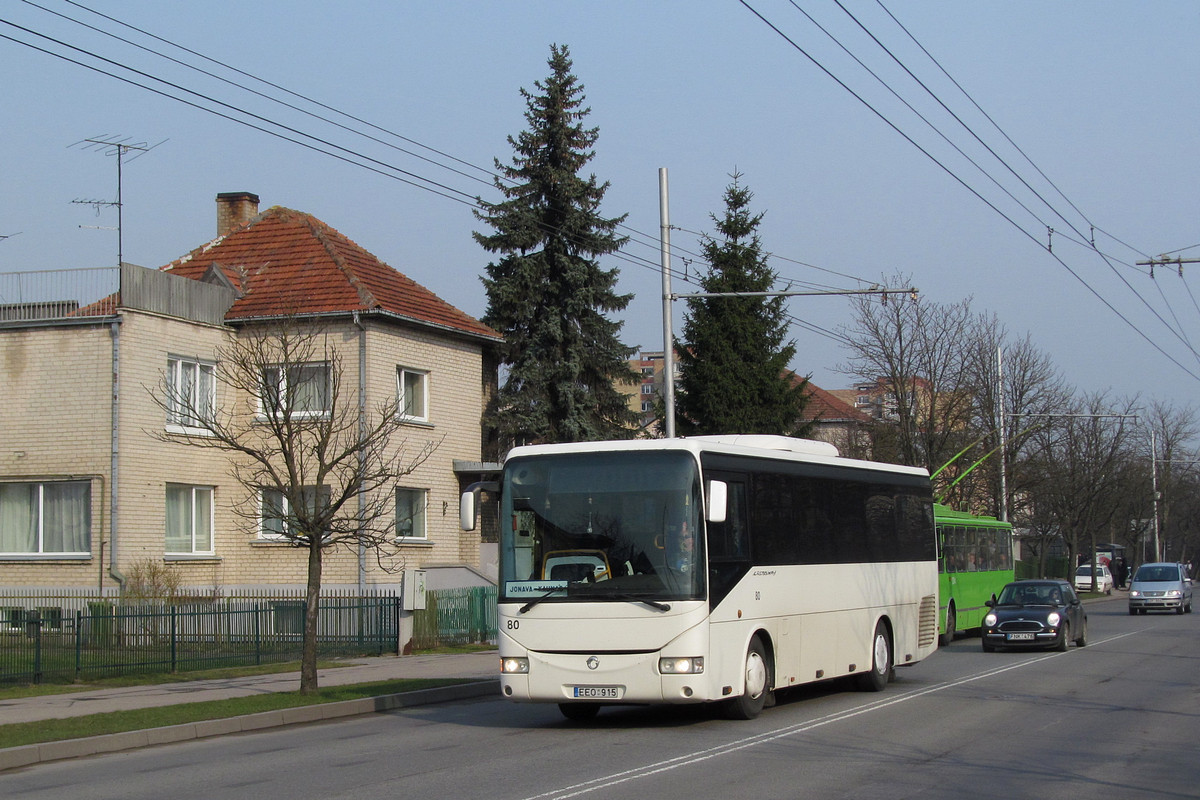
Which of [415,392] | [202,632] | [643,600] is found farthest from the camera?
[415,392]

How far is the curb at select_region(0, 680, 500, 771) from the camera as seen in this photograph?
1257 centimetres

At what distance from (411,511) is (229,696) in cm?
1388

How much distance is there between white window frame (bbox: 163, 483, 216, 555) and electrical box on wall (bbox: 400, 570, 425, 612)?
7820mm

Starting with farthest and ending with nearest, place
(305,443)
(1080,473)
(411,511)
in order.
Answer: (1080,473)
(411,511)
(305,443)

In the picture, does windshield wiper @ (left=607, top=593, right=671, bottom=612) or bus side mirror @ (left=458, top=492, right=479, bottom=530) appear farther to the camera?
bus side mirror @ (left=458, top=492, right=479, bottom=530)

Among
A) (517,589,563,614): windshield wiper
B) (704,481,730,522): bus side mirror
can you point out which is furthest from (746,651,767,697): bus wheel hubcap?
(517,589,563,614): windshield wiper

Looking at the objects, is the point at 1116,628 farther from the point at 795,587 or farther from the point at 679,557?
the point at 679,557

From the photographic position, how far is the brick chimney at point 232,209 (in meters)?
37.4

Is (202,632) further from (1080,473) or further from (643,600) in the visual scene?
(1080,473)

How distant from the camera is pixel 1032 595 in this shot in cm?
2661

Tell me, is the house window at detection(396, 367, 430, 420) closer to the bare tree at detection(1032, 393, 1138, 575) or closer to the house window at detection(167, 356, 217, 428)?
the house window at detection(167, 356, 217, 428)

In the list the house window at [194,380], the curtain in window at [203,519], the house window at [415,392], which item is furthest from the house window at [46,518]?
the house window at [415,392]

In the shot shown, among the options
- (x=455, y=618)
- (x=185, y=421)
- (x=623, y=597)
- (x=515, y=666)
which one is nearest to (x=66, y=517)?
(x=185, y=421)

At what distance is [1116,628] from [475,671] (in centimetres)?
2164
